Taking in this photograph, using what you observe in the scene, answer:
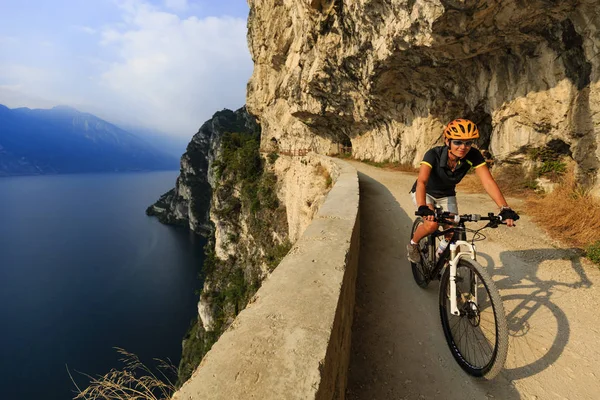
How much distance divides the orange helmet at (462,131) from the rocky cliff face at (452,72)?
5.49 m

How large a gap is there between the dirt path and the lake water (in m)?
29.4

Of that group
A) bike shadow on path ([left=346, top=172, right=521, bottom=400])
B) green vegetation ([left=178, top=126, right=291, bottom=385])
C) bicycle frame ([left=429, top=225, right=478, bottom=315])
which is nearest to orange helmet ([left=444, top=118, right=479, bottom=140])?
bicycle frame ([left=429, top=225, right=478, bottom=315])

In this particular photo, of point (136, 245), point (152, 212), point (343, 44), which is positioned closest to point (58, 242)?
point (136, 245)

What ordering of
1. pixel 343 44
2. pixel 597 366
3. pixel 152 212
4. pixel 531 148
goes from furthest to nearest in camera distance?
pixel 152 212 < pixel 343 44 < pixel 531 148 < pixel 597 366

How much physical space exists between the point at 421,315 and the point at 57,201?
154 m

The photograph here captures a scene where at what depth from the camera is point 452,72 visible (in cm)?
1139

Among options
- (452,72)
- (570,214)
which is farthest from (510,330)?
(452,72)

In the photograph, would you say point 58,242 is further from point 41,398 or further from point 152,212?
point 41,398

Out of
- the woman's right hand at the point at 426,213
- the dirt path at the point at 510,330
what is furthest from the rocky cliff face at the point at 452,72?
the woman's right hand at the point at 426,213

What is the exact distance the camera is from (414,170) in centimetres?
1523

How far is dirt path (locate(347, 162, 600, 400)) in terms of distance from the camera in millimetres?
2266

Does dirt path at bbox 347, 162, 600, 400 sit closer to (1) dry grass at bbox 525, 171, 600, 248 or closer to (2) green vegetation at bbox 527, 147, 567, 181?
(1) dry grass at bbox 525, 171, 600, 248

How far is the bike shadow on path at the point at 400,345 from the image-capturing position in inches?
88.8

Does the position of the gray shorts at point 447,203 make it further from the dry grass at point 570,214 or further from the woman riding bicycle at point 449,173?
the dry grass at point 570,214
